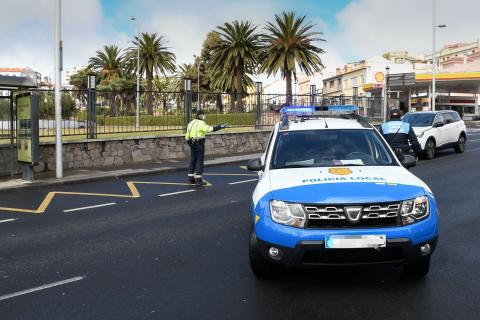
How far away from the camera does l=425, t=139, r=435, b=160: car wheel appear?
1666 centimetres

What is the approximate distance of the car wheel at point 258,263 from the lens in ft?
15.2

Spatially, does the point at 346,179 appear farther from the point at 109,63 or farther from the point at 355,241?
the point at 109,63

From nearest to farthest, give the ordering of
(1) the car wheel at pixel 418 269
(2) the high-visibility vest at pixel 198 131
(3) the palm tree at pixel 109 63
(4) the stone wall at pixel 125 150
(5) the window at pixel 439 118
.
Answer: (1) the car wheel at pixel 418 269
(2) the high-visibility vest at pixel 198 131
(4) the stone wall at pixel 125 150
(5) the window at pixel 439 118
(3) the palm tree at pixel 109 63

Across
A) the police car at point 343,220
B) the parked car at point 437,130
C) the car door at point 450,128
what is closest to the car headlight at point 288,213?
the police car at point 343,220

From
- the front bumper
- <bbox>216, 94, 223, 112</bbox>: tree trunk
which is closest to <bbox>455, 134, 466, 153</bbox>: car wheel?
<bbox>216, 94, 223, 112</bbox>: tree trunk

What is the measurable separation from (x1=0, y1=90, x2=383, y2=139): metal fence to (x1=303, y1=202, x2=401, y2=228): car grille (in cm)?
1027

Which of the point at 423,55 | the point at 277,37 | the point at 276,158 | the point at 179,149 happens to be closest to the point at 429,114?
the point at 179,149

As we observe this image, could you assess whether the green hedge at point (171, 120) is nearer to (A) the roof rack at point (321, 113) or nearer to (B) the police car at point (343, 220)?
(A) the roof rack at point (321, 113)

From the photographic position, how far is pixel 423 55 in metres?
133

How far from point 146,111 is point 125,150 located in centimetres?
164

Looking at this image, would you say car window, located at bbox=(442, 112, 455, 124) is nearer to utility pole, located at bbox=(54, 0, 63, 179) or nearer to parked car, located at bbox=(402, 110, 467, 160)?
parked car, located at bbox=(402, 110, 467, 160)

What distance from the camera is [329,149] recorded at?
5.54 m

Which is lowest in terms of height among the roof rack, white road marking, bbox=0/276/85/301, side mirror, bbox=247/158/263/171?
white road marking, bbox=0/276/85/301

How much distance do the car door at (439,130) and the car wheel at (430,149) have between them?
281 mm
